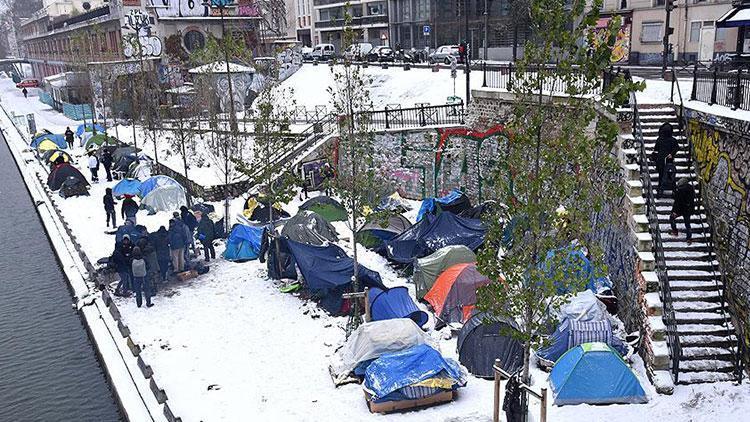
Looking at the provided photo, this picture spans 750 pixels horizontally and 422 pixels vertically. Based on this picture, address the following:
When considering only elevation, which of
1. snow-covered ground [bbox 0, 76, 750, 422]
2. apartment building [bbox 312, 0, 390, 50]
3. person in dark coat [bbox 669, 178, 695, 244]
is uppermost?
apartment building [bbox 312, 0, 390, 50]

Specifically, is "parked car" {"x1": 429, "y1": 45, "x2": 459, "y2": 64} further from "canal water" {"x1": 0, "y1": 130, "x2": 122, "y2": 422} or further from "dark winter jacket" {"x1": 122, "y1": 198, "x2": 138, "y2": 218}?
"canal water" {"x1": 0, "y1": 130, "x2": 122, "y2": 422}

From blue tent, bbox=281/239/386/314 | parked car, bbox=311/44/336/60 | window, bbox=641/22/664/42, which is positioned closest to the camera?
blue tent, bbox=281/239/386/314

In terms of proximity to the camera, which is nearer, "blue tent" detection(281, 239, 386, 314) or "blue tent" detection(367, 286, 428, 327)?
"blue tent" detection(367, 286, 428, 327)

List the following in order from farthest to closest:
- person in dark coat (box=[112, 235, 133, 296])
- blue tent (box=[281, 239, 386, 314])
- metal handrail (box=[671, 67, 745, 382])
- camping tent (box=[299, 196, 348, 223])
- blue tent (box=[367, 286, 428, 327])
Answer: camping tent (box=[299, 196, 348, 223]) → person in dark coat (box=[112, 235, 133, 296]) → blue tent (box=[281, 239, 386, 314]) → blue tent (box=[367, 286, 428, 327]) → metal handrail (box=[671, 67, 745, 382])

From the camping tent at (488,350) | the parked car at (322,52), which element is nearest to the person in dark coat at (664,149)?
the camping tent at (488,350)

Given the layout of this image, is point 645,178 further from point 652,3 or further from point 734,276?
point 652,3

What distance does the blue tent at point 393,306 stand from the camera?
50.1ft

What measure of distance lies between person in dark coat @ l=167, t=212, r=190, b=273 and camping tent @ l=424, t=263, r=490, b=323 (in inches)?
309

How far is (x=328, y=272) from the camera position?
675 inches

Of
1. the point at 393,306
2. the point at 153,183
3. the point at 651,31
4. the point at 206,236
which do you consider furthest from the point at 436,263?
the point at 651,31

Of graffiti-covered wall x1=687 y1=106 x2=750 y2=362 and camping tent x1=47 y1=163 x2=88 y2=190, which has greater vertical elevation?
graffiti-covered wall x1=687 y1=106 x2=750 y2=362

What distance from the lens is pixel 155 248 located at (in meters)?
18.5

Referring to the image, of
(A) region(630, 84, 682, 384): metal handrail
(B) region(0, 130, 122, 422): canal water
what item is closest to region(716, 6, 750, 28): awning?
(A) region(630, 84, 682, 384): metal handrail

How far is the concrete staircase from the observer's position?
12281 millimetres
